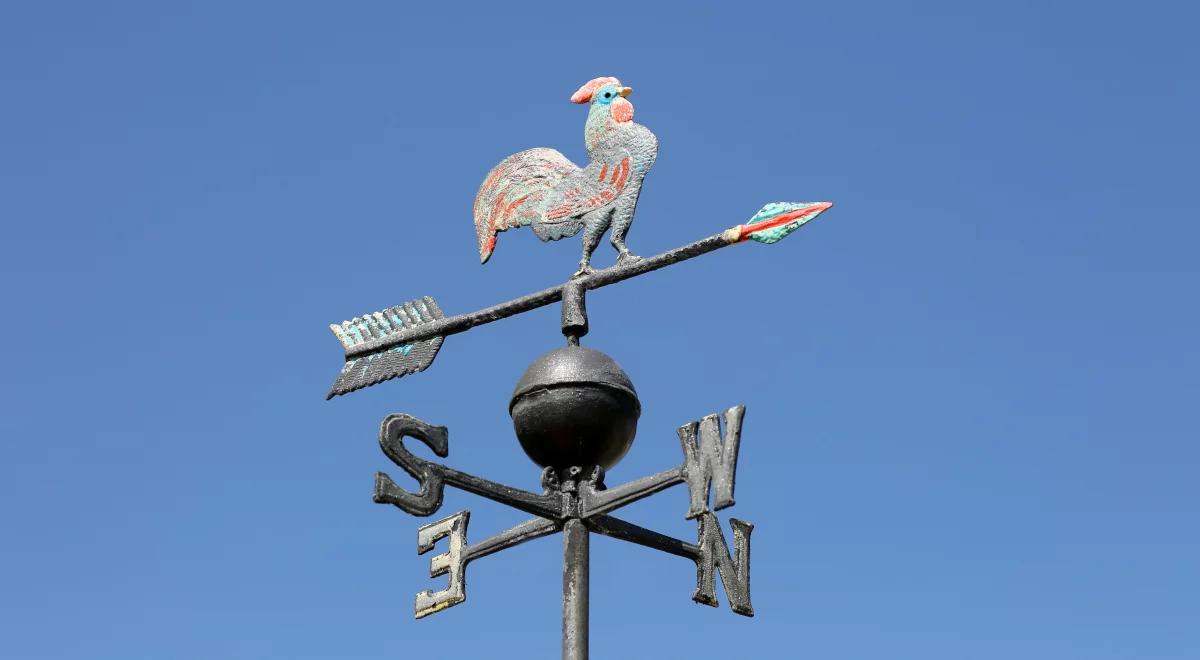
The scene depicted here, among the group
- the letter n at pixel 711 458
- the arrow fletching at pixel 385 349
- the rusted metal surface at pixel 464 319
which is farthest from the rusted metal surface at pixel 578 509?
the arrow fletching at pixel 385 349

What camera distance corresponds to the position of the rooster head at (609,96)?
557cm

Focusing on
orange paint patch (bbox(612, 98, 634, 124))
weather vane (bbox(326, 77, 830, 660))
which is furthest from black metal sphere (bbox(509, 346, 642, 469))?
orange paint patch (bbox(612, 98, 634, 124))

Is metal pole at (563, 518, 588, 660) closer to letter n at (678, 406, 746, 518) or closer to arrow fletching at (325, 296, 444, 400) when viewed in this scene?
letter n at (678, 406, 746, 518)

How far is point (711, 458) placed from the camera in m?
4.29

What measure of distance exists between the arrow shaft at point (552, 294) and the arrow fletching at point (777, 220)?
45mm

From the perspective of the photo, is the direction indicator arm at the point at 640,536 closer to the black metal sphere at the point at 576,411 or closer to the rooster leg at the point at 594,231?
the black metal sphere at the point at 576,411

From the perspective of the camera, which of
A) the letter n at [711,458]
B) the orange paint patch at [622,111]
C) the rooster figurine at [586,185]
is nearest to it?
the letter n at [711,458]

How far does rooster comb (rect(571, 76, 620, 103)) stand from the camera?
574 centimetres

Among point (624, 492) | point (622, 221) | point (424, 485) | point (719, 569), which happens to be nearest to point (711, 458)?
point (624, 492)

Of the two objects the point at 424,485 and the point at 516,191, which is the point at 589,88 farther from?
the point at 424,485

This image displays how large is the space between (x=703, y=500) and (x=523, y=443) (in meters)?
0.80

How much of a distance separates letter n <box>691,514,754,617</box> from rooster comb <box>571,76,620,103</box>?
5.45ft

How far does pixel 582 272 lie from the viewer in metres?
5.16

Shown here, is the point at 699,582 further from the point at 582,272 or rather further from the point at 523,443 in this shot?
the point at 582,272
